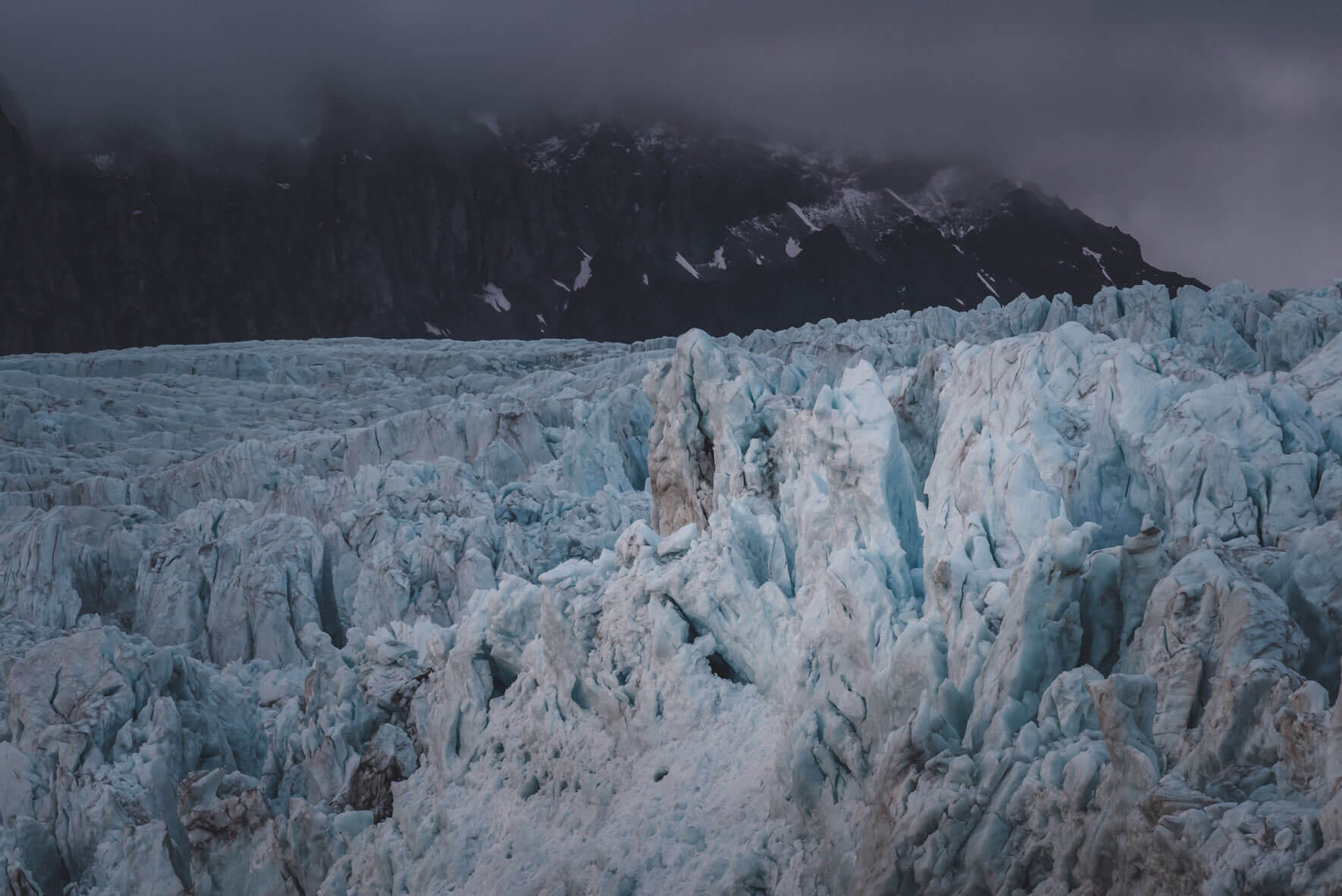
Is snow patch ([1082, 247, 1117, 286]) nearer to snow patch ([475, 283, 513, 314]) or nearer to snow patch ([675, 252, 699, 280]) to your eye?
snow patch ([675, 252, 699, 280])

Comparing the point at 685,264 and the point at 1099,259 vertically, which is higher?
the point at 1099,259

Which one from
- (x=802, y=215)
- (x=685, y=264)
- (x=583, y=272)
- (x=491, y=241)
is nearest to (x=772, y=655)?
(x=685, y=264)

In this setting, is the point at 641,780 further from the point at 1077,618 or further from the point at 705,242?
the point at 705,242

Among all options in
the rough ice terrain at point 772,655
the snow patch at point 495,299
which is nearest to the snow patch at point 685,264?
the snow patch at point 495,299

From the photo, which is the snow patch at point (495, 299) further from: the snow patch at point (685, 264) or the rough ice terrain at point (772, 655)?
the rough ice terrain at point (772, 655)

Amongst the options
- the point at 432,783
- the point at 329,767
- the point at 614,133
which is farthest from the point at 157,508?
the point at 614,133

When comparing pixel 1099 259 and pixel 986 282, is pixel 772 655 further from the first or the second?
pixel 1099 259

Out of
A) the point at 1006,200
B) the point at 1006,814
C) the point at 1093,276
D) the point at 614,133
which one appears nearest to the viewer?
the point at 1006,814
